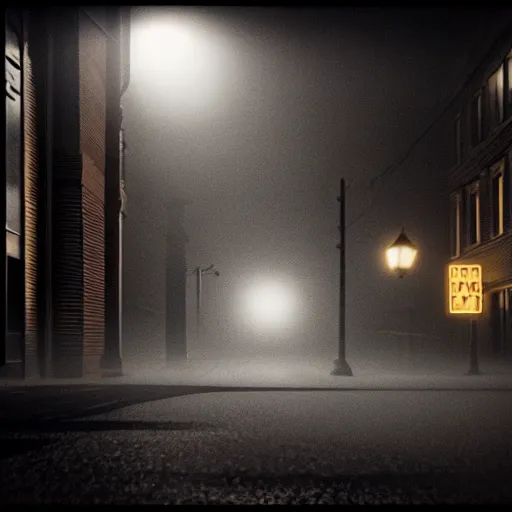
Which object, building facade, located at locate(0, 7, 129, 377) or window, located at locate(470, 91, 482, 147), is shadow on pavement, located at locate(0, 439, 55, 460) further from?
window, located at locate(470, 91, 482, 147)

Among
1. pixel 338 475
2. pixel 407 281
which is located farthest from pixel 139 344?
pixel 338 475

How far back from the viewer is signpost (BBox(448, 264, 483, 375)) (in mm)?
26891

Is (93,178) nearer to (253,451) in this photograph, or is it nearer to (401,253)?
(401,253)

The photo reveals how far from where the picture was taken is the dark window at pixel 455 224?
39.4m

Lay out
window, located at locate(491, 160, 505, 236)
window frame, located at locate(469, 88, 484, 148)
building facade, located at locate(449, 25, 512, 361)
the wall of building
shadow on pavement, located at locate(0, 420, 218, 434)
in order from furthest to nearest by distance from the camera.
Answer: window frame, located at locate(469, 88, 484, 148)
window, located at locate(491, 160, 505, 236)
building facade, located at locate(449, 25, 512, 361)
the wall of building
shadow on pavement, located at locate(0, 420, 218, 434)

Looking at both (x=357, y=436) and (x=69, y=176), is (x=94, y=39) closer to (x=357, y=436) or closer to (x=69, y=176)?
(x=69, y=176)

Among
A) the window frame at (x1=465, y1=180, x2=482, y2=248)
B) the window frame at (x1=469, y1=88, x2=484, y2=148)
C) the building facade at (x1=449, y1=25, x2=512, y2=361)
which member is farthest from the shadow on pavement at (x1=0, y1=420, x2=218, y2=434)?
the window frame at (x1=469, y1=88, x2=484, y2=148)

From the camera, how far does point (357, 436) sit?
33.7ft

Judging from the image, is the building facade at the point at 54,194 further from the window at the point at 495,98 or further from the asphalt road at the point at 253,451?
the window at the point at 495,98

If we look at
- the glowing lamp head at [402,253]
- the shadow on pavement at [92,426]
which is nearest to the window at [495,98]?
the glowing lamp head at [402,253]

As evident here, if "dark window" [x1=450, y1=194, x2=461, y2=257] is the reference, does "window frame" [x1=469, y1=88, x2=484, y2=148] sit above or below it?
above

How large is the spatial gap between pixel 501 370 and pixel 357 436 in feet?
68.1

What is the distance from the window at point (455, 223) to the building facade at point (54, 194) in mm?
18503

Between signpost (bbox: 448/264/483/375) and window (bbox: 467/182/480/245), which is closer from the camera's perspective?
signpost (bbox: 448/264/483/375)
